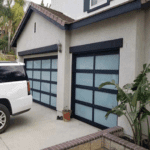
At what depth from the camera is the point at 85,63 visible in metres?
5.75

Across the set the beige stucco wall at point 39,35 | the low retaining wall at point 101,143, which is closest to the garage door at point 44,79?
the beige stucco wall at point 39,35

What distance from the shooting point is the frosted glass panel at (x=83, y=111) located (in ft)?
18.2

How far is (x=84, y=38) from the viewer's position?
18.4 ft

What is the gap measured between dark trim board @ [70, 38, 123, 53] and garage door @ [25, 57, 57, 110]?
5.93ft

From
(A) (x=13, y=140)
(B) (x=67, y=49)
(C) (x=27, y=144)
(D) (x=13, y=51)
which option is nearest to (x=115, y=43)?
(B) (x=67, y=49)

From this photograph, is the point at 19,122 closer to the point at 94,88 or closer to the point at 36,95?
the point at 94,88

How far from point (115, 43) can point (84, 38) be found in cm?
146

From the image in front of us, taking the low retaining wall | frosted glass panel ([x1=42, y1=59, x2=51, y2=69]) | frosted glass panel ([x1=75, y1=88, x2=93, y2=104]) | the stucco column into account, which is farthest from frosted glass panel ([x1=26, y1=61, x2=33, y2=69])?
the low retaining wall

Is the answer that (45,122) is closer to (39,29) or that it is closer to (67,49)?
(67,49)

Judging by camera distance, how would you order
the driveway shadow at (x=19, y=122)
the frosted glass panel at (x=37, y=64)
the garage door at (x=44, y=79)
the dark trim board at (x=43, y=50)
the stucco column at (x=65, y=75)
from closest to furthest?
1. the driveway shadow at (x=19, y=122)
2. the stucco column at (x=65, y=75)
3. the dark trim board at (x=43, y=50)
4. the garage door at (x=44, y=79)
5. the frosted glass panel at (x=37, y=64)

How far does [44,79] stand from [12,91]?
10.8ft

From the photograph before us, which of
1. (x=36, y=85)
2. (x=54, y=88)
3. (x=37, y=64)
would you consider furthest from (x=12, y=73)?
(x=36, y=85)

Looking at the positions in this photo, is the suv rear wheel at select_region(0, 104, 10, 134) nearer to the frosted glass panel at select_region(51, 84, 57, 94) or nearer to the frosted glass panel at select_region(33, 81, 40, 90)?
the frosted glass panel at select_region(51, 84, 57, 94)

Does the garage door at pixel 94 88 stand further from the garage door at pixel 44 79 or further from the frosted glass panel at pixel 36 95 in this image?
the frosted glass panel at pixel 36 95
